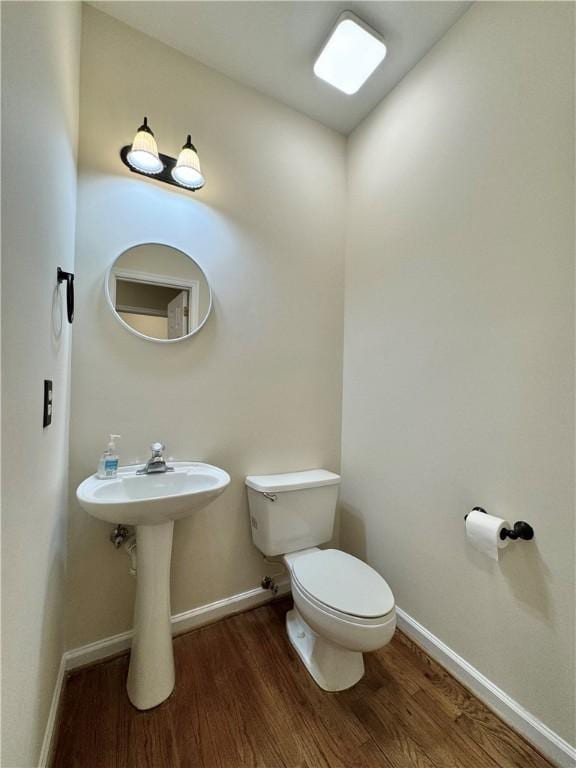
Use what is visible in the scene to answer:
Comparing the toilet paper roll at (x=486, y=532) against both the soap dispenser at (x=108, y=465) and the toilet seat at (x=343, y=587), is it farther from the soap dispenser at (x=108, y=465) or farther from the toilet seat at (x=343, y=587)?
the soap dispenser at (x=108, y=465)

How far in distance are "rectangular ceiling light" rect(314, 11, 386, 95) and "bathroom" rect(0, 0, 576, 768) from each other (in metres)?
0.02

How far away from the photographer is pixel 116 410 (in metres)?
1.35

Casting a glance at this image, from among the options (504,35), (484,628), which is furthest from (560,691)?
(504,35)

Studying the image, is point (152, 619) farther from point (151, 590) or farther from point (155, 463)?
point (155, 463)

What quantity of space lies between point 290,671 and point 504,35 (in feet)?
8.77

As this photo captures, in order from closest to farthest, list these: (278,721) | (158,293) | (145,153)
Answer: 1. (278,721)
2. (145,153)
3. (158,293)

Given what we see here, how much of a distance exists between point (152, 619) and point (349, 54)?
8.52 feet

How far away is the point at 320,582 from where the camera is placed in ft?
4.09

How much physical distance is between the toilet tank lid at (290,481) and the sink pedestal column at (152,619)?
0.46 metres

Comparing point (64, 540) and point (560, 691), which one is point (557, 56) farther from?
point (64, 540)

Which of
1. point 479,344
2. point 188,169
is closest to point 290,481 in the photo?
point 479,344

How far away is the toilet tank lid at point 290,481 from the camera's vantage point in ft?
5.00

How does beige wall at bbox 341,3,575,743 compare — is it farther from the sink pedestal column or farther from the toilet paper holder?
the sink pedestal column

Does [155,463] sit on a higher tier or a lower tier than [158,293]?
lower
